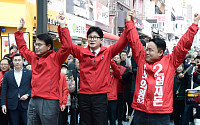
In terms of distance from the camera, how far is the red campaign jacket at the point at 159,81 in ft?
13.4

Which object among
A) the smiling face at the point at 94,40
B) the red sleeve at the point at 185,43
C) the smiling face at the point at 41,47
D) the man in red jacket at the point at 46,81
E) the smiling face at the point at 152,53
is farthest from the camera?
the smiling face at the point at 94,40

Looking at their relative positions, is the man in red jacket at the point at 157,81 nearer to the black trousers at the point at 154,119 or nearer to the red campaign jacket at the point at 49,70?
the black trousers at the point at 154,119

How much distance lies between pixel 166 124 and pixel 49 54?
2.05 metres

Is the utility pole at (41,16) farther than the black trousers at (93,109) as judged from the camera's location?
Yes

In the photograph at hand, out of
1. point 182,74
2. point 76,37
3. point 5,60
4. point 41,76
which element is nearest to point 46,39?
point 41,76

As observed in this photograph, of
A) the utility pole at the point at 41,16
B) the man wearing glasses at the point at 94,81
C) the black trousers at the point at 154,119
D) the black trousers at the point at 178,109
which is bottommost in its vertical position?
the black trousers at the point at 178,109

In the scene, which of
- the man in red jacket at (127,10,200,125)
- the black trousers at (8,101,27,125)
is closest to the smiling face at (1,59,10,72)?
the black trousers at (8,101,27,125)

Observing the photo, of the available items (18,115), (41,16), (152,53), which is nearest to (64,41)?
(152,53)

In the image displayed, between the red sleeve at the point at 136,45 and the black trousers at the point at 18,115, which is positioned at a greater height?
the red sleeve at the point at 136,45

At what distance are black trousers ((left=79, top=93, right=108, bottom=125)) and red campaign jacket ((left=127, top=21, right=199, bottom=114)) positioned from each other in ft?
2.06

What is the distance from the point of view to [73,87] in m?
7.66

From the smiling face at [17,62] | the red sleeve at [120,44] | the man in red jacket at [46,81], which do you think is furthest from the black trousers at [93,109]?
the smiling face at [17,62]

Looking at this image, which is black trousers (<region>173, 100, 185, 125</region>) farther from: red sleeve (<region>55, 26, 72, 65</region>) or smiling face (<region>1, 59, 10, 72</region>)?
red sleeve (<region>55, 26, 72, 65</region>)

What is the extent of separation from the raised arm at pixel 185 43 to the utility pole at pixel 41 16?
3745mm
